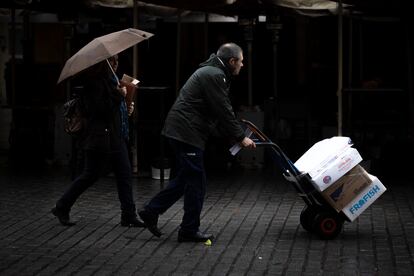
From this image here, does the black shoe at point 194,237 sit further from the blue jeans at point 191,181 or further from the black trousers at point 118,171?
the black trousers at point 118,171

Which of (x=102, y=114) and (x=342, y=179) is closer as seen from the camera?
(x=342, y=179)

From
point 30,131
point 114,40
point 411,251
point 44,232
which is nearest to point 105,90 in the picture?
point 114,40

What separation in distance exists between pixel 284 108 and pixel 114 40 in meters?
6.47

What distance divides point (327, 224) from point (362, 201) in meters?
0.39

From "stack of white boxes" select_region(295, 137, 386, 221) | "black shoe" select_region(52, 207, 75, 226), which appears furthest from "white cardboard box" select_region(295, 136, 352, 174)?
"black shoe" select_region(52, 207, 75, 226)

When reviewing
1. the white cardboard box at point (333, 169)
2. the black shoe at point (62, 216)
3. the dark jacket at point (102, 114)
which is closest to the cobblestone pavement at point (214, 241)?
the black shoe at point (62, 216)

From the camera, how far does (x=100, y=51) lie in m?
9.60

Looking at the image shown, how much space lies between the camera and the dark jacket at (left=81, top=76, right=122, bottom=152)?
9695mm

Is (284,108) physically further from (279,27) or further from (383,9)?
(383,9)

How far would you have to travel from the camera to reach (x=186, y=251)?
347 inches

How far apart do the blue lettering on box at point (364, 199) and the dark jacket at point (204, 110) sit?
4.22ft

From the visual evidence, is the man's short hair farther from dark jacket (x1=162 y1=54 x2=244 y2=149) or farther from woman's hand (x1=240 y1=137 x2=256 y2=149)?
woman's hand (x1=240 y1=137 x2=256 y2=149)

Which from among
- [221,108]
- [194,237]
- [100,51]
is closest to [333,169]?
[221,108]

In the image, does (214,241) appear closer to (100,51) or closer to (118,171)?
(118,171)
